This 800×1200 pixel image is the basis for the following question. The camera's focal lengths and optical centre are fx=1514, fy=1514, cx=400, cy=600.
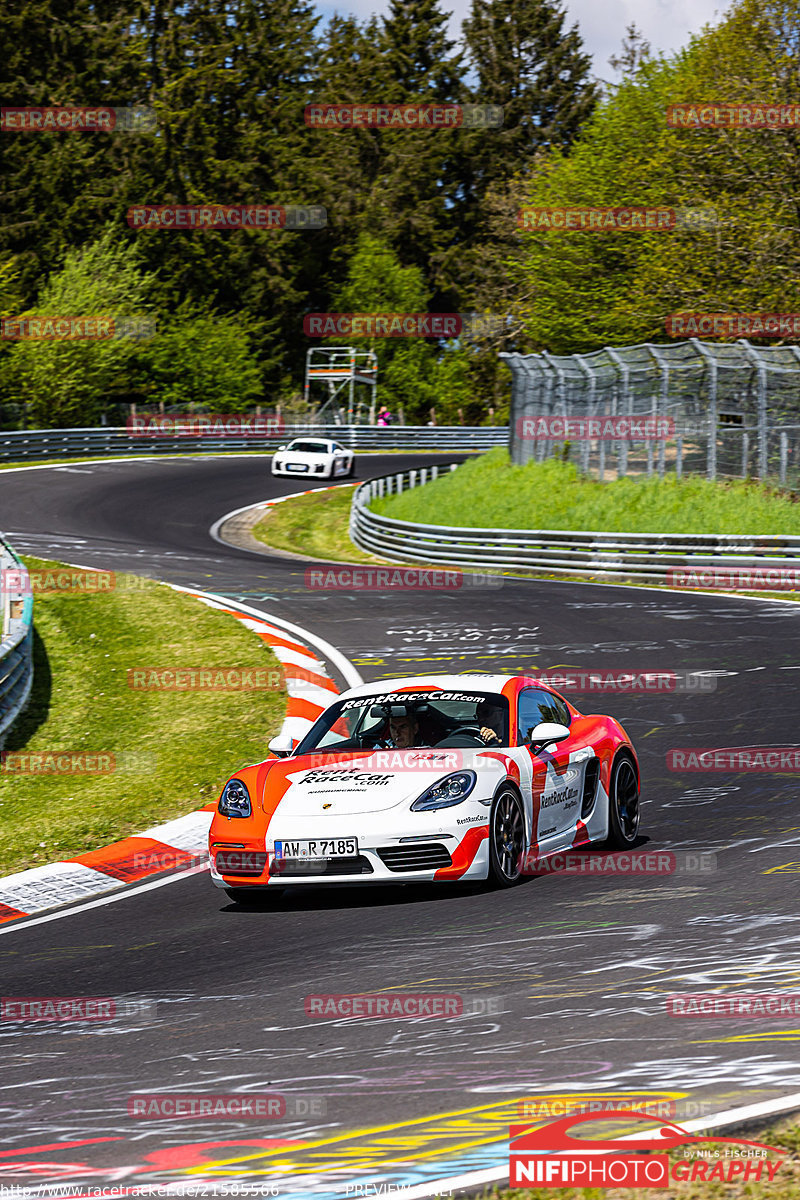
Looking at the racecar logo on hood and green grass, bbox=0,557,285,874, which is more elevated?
the racecar logo on hood

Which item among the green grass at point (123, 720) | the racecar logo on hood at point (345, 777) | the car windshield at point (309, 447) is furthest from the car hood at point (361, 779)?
the car windshield at point (309, 447)

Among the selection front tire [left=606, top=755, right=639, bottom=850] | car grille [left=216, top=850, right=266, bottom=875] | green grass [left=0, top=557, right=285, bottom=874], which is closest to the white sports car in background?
green grass [left=0, top=557, right=285, bottom=874]

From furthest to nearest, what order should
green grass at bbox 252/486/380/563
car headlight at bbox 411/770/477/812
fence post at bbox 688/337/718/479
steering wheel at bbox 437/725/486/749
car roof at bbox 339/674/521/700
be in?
green grass at bbox 252/486/380/563, fence post at bbox 688/337/718/479, car roof at bbox 339/674/521/700, steering wheel at bbox 437/725/486/749, car headlight at bbox 411/770/477/812

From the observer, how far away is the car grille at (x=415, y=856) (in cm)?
800

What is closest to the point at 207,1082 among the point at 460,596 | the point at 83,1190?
the point at 83,1190

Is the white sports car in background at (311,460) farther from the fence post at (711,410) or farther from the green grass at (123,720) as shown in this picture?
the green grass at (123,720)

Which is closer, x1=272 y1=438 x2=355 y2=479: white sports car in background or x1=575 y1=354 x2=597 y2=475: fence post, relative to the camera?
x1=575 y1=354 x2=597 y2=475: fence post

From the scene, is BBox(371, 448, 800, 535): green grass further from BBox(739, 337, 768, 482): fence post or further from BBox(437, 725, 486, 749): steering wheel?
BBox(437, 725, 486, 749): steering wheel

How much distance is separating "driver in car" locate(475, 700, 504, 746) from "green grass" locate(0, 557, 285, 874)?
9.77ft

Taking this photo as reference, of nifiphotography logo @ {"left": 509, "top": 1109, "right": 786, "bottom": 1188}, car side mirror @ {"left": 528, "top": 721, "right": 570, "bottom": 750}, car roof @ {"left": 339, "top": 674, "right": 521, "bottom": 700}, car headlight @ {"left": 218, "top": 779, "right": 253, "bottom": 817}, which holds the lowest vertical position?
car headlight @ {"left": 218, "top": 779, "right": 253, "bottom": 817}

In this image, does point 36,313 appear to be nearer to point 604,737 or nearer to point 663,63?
point 663,63

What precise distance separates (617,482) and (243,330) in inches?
1841

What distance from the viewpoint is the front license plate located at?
8031mm

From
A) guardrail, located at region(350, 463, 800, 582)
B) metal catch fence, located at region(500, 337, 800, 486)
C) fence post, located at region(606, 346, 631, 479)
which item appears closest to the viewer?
guardrail, located at region(350, 463, 800, 582)
